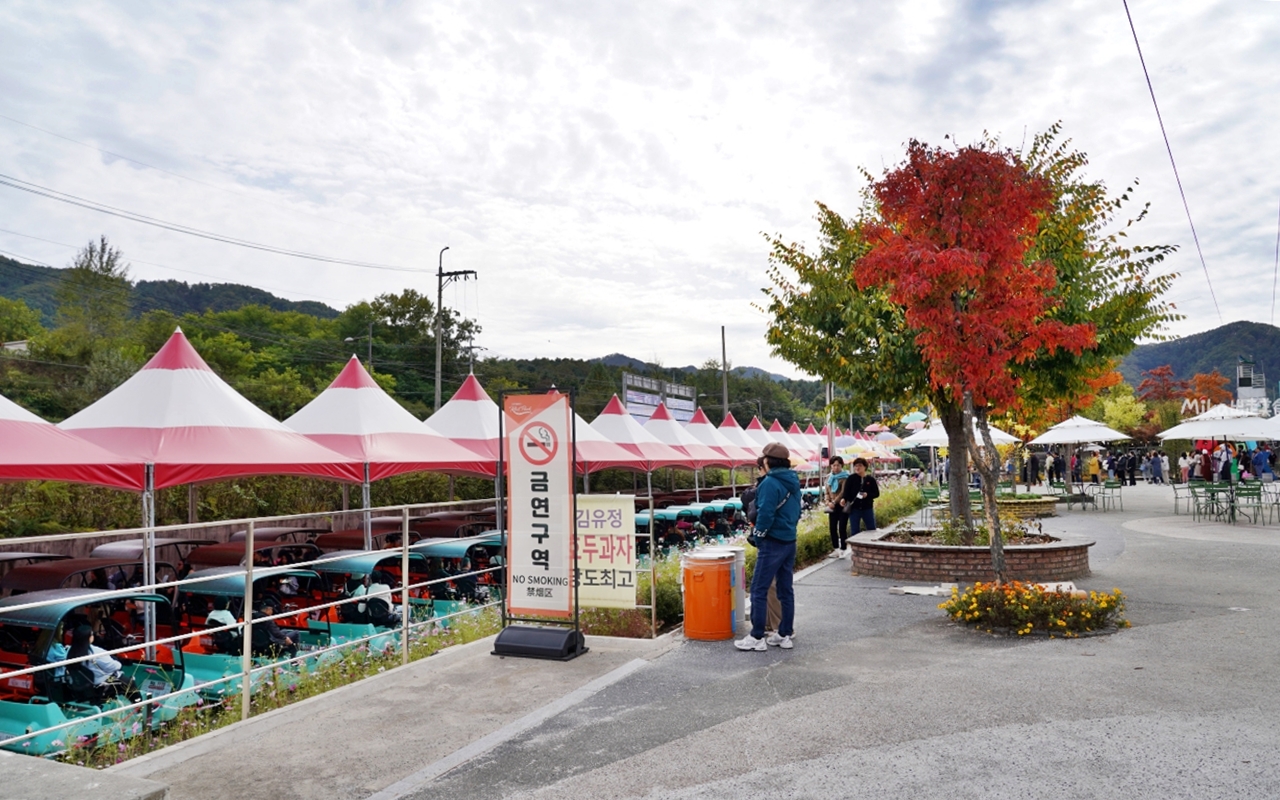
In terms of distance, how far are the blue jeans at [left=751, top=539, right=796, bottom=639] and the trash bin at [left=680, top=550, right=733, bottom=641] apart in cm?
43

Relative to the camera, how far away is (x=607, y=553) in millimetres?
8133

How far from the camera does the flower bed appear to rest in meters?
8.12

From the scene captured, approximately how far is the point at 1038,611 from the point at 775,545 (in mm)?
2683

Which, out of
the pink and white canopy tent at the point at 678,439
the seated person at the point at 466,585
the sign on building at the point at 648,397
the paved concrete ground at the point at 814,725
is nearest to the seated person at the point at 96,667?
the paved concrete ground at the point at 814,725

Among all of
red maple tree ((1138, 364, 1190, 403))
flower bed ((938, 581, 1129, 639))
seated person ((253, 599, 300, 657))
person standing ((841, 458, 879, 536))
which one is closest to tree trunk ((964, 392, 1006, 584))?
flower bed ((938, 581, 1129, 639))

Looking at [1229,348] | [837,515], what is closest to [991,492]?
[837,515]

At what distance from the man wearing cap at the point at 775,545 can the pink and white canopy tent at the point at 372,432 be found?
6556mm

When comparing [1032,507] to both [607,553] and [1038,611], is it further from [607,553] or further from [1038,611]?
[607,553]

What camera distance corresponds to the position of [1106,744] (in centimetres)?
499

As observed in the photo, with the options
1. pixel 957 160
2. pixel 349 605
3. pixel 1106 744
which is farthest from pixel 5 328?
pixel 1106 744

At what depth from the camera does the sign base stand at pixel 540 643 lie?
742 centimetres

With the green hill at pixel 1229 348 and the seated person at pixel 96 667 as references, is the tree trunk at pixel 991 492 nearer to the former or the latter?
the seated person at pixel 96 667

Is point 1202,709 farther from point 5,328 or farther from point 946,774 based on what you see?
point 5,328

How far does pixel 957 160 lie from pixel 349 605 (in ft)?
27.0
